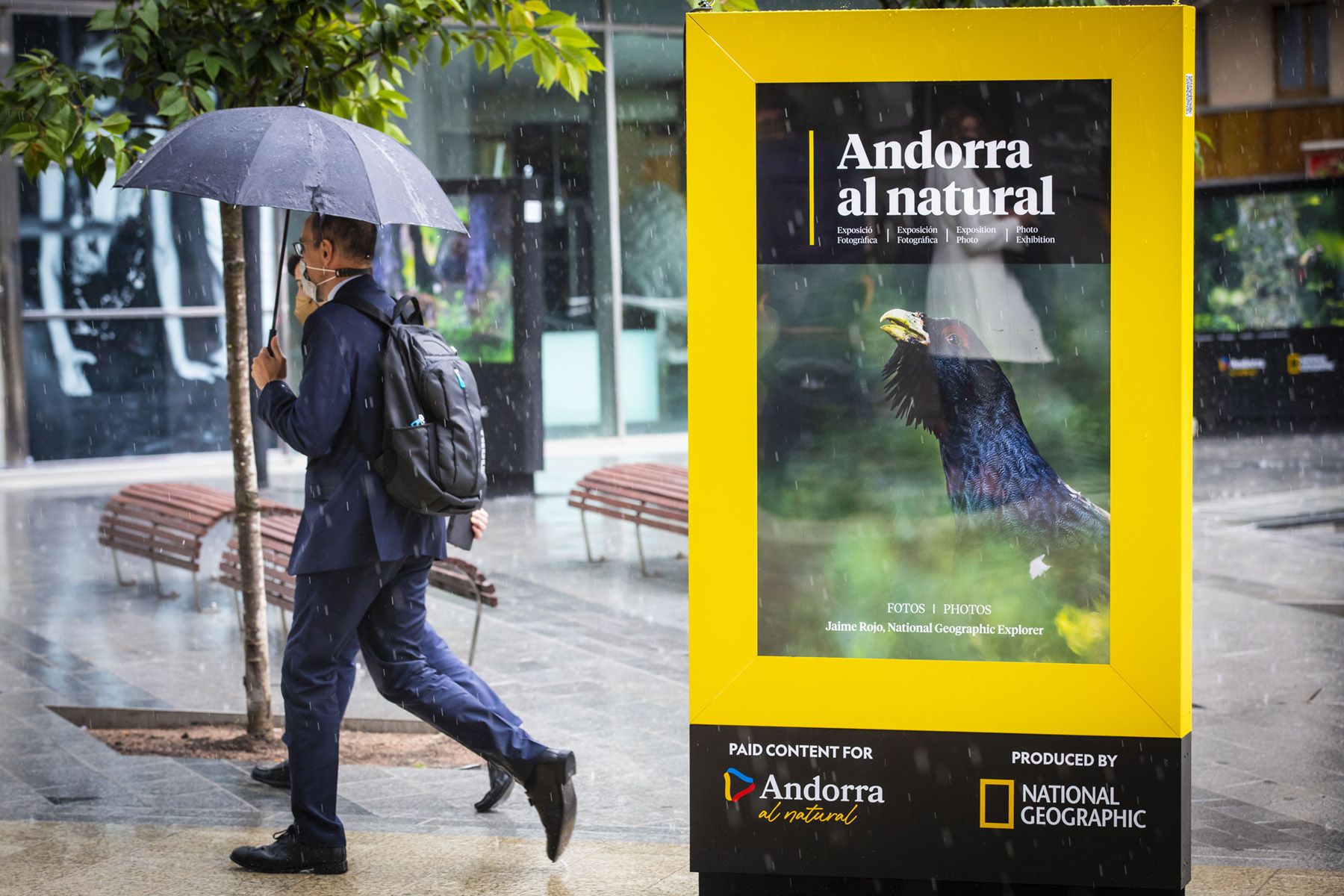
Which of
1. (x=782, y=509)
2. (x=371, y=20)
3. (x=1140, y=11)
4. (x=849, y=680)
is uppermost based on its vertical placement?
(x=371, y=20)

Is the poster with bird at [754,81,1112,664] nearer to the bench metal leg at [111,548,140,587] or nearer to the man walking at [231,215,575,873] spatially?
the man walking at [231,215,575,873]

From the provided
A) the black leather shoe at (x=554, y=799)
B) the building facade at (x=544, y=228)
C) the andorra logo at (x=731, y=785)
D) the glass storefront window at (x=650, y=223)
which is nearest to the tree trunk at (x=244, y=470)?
the black leather shoe at (x=554, y=799)

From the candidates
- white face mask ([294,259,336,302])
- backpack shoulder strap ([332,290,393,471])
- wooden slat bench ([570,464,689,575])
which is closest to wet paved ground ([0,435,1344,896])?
wooden slat bench ([570,464,689,575])

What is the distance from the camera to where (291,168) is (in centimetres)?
427

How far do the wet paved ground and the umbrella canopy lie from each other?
187 centimetres

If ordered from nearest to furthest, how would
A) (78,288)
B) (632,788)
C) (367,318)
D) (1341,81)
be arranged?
(367,318), (632,788), (78,288), (1341,81)

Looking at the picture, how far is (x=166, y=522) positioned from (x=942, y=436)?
675 centimetres

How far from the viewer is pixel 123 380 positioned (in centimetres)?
1598

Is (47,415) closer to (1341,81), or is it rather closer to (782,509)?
(782,509)

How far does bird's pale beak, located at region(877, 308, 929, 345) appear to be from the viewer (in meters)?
3.36

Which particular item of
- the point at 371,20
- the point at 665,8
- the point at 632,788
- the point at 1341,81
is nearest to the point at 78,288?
the point at 665,8

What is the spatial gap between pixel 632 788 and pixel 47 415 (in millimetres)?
12217

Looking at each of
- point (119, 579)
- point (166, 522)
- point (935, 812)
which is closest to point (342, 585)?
point (935, 812)

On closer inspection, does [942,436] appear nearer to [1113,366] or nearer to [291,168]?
[1113,366]
